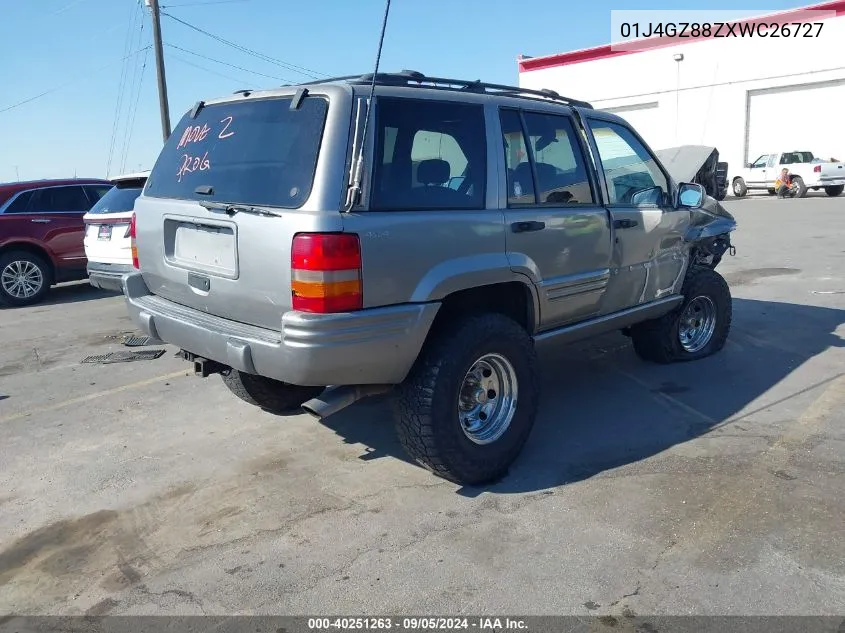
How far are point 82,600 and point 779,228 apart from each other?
54.3 feet

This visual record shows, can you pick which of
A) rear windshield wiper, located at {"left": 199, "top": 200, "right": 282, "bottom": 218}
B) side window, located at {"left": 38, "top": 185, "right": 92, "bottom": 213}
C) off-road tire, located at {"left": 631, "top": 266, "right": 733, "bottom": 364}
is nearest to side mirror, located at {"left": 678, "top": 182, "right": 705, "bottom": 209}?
off-road tire, located at {"left": 631, "top": 266, "right": 733, "bottom": 364}

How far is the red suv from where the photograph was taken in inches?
382

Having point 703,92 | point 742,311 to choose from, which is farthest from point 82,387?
point 703,92

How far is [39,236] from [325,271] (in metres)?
8.54

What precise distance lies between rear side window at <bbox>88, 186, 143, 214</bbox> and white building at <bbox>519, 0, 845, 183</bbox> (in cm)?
2833

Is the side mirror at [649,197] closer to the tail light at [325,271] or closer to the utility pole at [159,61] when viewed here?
the tail light at [325,271]

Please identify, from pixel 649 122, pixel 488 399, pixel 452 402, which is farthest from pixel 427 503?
pixel 649 122

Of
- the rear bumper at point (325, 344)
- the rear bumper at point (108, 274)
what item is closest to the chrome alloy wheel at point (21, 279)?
the rear bumper at point (108, 274)

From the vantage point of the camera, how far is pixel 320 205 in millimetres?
3088

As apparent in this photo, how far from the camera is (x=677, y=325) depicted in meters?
5.68

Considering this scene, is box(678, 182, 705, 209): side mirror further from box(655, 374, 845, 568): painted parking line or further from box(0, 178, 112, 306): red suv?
box(0, 178, 112, 306): red suv

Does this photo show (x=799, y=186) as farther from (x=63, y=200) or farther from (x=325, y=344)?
(x=325, y=344)

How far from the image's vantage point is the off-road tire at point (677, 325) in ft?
18.4

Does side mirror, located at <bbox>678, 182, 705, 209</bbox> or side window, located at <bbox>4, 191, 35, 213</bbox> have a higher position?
side window, located at <bbox>4, 191, 35, 213</bbox>
